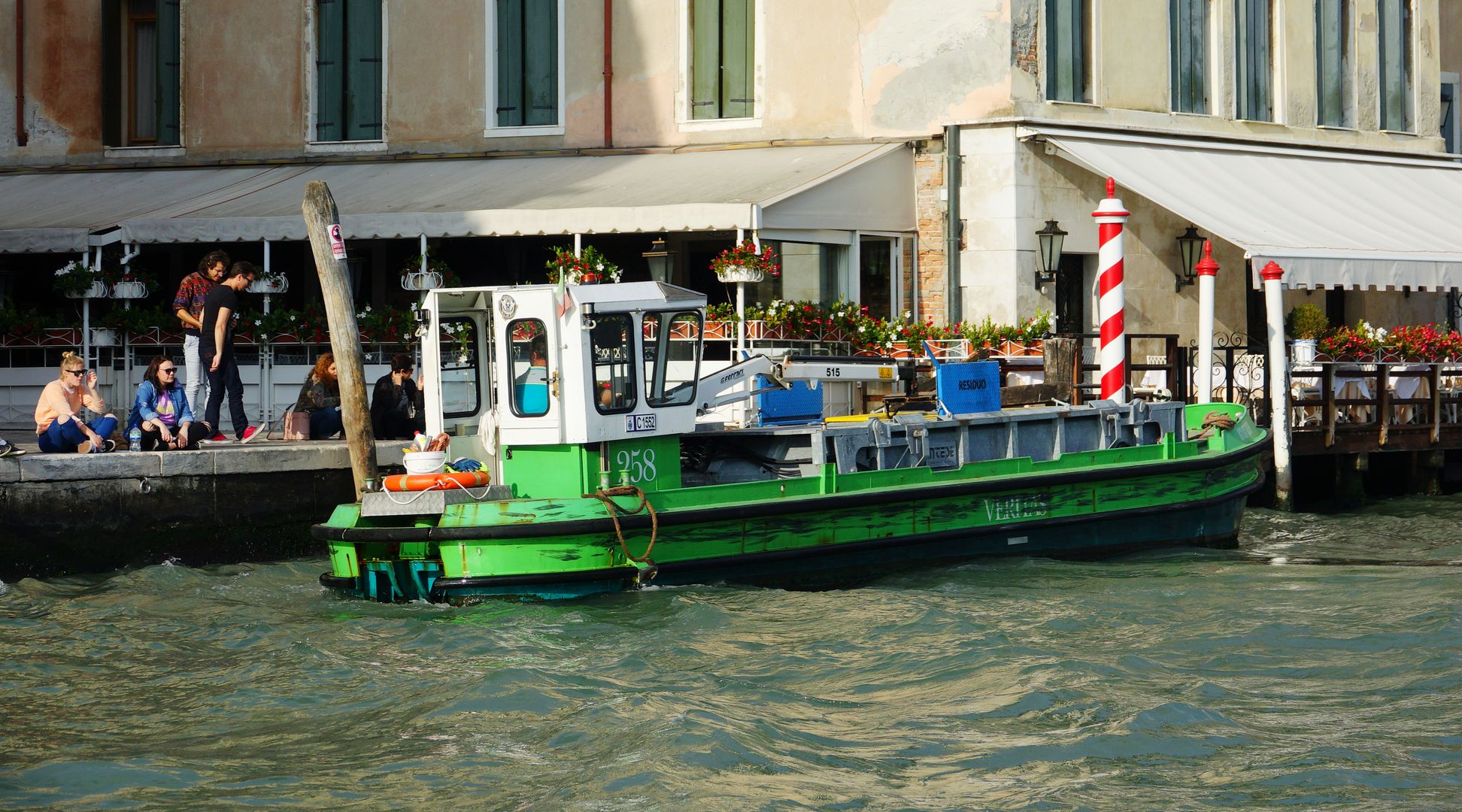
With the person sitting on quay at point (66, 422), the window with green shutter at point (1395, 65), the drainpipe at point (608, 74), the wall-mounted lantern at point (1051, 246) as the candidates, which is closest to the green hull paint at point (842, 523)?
the person sitting on quay at point (66, 422)

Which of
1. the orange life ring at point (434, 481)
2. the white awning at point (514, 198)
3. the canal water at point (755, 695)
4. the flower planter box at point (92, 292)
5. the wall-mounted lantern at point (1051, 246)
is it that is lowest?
the canal water at point (755, 695)

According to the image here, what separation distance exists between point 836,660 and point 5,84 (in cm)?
1571

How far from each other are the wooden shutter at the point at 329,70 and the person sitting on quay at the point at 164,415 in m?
6.86

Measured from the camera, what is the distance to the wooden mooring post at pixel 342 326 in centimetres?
1313

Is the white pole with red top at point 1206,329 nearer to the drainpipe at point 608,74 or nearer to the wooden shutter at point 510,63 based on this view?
the drainpipe at point 608,74

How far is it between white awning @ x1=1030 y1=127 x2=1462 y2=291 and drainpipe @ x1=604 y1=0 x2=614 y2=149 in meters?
4.71

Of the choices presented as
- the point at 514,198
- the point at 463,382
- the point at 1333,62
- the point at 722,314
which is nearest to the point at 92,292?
the point at 514,198

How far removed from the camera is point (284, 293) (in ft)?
67.1

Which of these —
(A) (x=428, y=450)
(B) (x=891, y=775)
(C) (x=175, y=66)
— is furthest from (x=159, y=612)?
(C) (x=175, y=66)

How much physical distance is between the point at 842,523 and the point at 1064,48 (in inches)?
336

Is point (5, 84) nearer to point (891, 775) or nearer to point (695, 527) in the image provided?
point (695, 527)

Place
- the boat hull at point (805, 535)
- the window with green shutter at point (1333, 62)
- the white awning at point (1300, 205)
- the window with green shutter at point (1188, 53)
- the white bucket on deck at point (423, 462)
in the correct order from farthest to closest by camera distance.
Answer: the window with green shutter at point (1333, 62)
the window with green shutter at point (1188, 53)
the white awning at point (1300, 205)
the white bucket on deck at point (423, 462)
the boat hull at point (805, 535)

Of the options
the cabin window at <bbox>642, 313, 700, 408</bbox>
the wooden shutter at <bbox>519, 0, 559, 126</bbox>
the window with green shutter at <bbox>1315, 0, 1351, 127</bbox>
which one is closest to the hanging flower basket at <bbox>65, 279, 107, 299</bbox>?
the wooden shutter at <bbox>519, 0, 559, 126</bbox>

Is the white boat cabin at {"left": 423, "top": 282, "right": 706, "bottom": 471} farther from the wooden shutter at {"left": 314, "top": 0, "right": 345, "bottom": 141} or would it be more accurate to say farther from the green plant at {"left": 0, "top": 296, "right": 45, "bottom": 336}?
the wooden shutter at {"left": 314, "top": 0, "right": 345, "bottom": 141}
